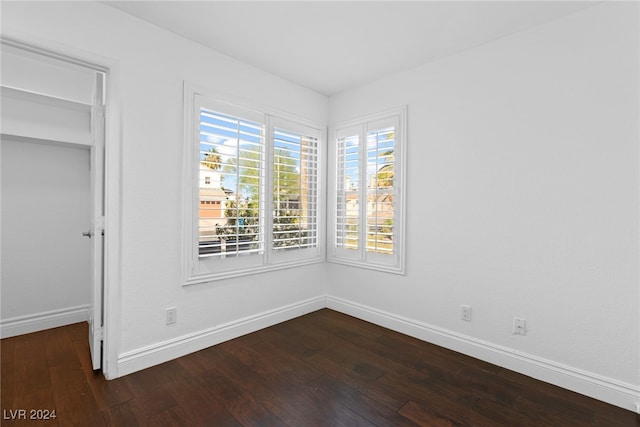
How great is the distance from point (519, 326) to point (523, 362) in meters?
0.26

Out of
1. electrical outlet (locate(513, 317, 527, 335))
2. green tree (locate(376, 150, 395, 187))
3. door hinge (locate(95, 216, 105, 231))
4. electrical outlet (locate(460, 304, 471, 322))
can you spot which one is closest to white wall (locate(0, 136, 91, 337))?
door hinge (locate(95, 216, 105, 231))

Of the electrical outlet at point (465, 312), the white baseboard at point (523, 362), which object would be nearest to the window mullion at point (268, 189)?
the white baseboard at point (523, 362)

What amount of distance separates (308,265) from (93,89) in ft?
8.88

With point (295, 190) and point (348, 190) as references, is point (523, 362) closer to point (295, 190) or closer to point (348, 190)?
point (348, 190)

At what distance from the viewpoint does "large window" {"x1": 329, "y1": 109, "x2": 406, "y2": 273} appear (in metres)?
3.03

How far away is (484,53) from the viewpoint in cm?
→ 247

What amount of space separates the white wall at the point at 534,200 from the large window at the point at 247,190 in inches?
44.9

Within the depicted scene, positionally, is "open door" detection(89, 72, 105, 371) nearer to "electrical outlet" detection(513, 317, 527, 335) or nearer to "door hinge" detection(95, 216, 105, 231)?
"door hinge" detection(95, 216, 105, 231)

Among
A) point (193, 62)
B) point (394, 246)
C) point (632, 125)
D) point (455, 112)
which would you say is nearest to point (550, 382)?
point (394, 246)

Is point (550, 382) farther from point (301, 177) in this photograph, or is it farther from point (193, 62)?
point (193, 62)

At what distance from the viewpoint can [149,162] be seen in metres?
2.28

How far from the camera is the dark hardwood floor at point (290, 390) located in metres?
1.75

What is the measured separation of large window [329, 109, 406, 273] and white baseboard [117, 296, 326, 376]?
84cm

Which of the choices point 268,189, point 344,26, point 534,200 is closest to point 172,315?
point 268,189
